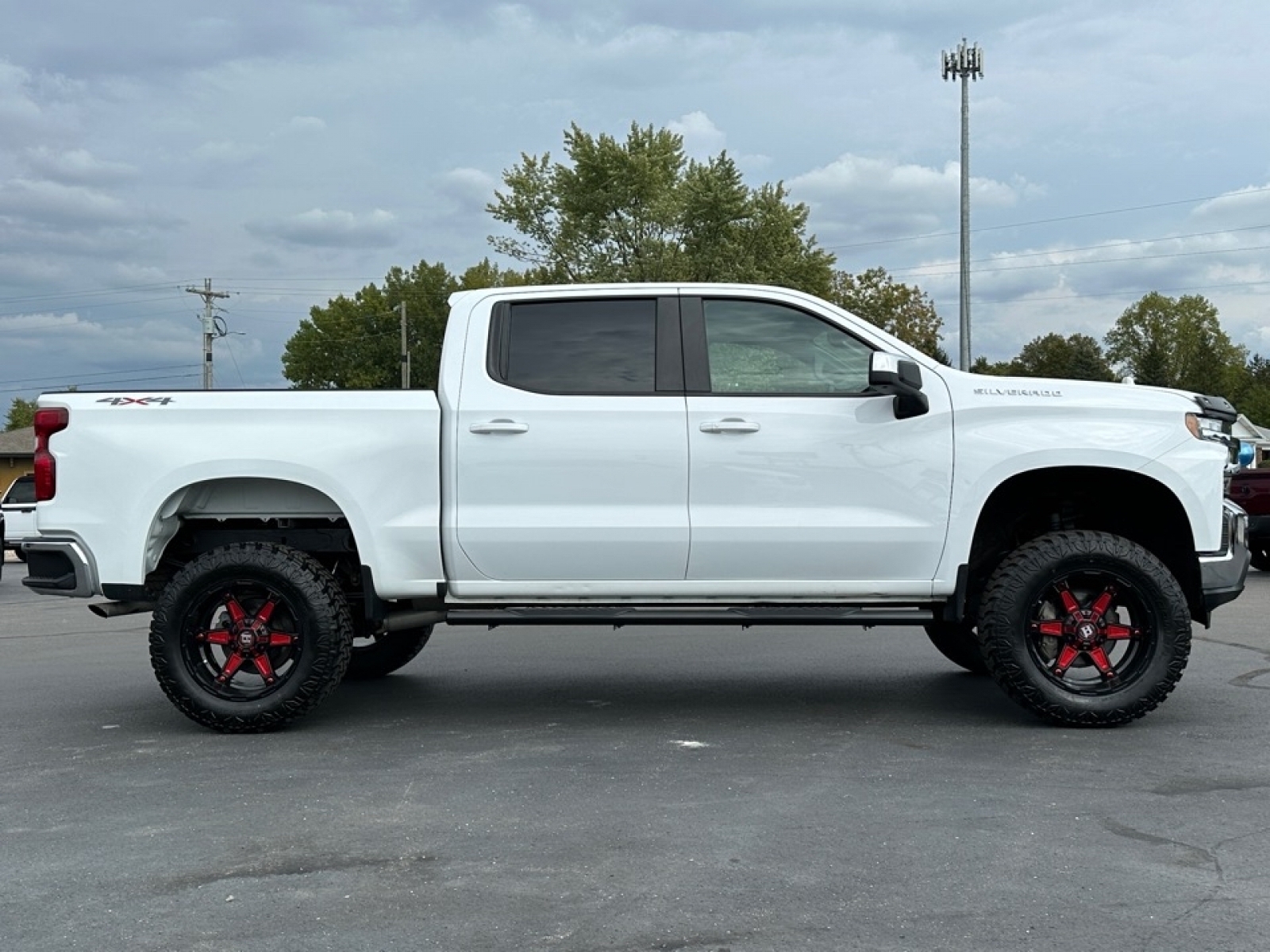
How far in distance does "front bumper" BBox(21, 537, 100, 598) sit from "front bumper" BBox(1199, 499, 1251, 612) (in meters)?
5.46

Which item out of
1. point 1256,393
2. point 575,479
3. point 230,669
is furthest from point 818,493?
point 1256,393

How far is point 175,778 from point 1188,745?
14.9 feet

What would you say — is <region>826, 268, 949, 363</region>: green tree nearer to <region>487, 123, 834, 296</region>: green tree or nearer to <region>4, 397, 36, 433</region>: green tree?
<region>487, 123, 834, 296</region>: green tree

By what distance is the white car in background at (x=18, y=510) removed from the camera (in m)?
22.2

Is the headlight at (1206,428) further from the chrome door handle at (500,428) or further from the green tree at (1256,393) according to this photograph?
the green tree at (1256,393)

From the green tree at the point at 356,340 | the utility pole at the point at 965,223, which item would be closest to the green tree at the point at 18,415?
the green tree at the point at 356,340

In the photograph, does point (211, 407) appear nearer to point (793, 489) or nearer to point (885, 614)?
point (793, 489)

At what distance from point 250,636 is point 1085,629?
Answer: 4.09 m

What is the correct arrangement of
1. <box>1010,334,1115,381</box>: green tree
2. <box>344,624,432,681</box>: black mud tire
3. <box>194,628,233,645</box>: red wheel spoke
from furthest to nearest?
<box>1010,334,1115,381</box>: green tree
<box>344,624,432,681</box>: black mud tire
<box>194,628,233,645</box>: red wheel spoke

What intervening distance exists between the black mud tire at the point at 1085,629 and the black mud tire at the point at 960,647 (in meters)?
1.57

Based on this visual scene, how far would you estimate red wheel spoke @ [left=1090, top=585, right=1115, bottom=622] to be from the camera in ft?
22.1

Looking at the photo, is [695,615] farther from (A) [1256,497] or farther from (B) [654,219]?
(B) [654,219]

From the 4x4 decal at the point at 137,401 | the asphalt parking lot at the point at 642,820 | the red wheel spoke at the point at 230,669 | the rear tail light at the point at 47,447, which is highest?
the 4x4 decal at the point at 137,401

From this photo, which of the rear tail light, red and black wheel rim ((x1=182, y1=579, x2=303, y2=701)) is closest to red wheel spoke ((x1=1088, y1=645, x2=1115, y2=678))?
red and black wheel rim ((x1=182, y1=579, x2=303, y2=701))
